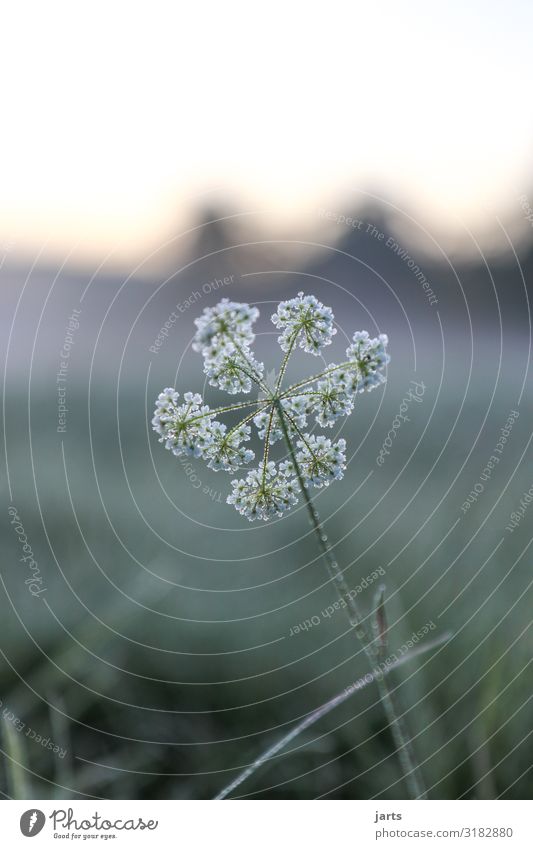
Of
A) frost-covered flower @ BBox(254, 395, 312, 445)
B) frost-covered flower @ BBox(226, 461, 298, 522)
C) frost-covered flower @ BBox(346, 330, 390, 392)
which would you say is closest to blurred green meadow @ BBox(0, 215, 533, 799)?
frost-covered flower @ BBox(226, 461, 298, 522)

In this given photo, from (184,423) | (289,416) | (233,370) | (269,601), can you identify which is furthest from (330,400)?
(269,601)

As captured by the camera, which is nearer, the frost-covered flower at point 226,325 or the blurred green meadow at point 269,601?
the frost-covered flower at point 226,325

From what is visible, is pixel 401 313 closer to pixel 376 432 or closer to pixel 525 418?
pixel 376 432

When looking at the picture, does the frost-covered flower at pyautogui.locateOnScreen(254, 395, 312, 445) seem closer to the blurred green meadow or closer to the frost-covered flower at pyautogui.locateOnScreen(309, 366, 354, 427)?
the frost-covered flower at pyautogui.locateOnScreen(309, 366, 354, 427)

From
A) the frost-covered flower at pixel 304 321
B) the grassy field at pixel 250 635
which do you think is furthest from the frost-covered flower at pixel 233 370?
the grassy field at pixel 250 635

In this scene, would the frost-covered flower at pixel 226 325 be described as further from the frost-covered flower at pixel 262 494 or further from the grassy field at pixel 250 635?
the grassy field at pixel 250 635

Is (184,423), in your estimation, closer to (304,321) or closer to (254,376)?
(254,376)

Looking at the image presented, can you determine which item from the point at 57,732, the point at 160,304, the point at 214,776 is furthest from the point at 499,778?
the point at 160,304

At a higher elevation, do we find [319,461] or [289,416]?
[289,416]
